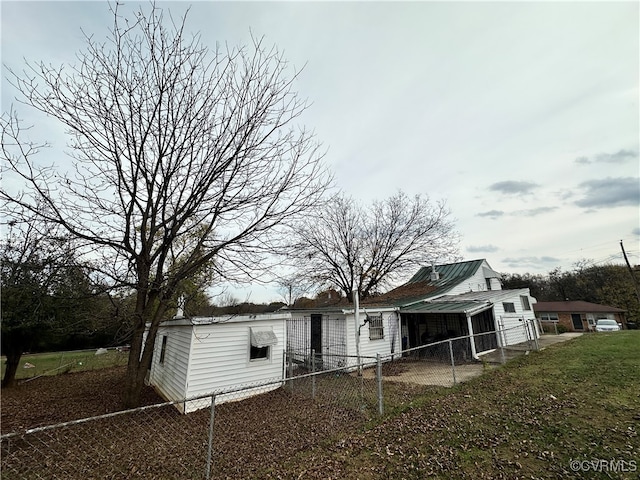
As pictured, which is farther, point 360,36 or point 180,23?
point 360,36

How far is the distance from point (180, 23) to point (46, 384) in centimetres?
1512

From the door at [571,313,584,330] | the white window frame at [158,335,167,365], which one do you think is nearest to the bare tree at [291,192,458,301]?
the white window frame at [158,335,167,365]

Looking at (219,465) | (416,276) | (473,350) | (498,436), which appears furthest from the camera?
(416,276)

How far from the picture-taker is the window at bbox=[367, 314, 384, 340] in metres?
12.8

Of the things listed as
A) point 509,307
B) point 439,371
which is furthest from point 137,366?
point 509,307

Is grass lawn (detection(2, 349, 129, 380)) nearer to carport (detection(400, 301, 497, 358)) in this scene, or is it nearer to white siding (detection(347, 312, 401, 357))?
white siding (detection(347, 312, 401, 357))

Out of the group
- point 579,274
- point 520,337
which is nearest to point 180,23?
point 520,337

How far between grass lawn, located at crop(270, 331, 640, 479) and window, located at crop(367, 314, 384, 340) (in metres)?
5.39

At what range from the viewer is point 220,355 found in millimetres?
7891

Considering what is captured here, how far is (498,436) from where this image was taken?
15.1 ft

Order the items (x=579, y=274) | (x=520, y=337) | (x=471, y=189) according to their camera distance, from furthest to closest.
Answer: (x=579, y=274) < (x=520, y=337) < (x=471, y=189)

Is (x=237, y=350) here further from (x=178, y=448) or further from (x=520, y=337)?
(x=520, y=337)

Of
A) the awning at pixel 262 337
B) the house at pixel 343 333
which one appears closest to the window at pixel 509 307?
the house at pixel 343 333

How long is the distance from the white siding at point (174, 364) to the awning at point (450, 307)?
10.3 metres
